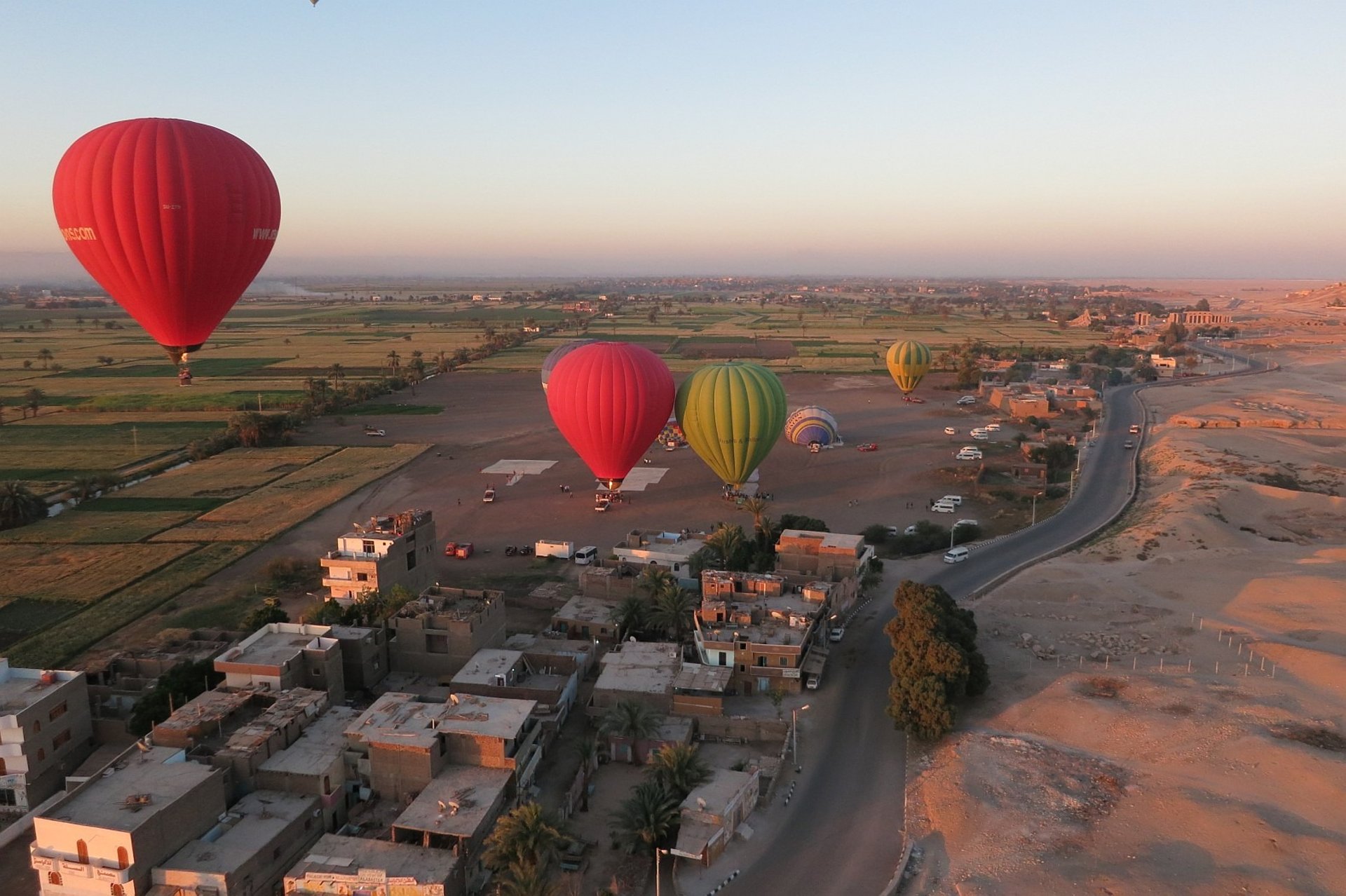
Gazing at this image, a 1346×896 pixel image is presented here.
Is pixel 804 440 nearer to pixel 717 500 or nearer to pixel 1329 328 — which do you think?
pixel 717 500

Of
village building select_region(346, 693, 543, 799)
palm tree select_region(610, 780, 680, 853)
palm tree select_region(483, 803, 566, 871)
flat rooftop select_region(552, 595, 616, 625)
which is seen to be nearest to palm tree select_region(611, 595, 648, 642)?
flat rooftop select_region(552, 595, 616, 625)

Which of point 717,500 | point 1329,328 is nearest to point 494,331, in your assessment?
point 717,500

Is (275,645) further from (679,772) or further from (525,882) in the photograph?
(679,772)

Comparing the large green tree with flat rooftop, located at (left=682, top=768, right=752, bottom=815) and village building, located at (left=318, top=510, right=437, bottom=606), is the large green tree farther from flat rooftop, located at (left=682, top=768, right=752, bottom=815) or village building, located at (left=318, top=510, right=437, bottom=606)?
village building, located at (left=318, top=510, right=437, bottom=606)

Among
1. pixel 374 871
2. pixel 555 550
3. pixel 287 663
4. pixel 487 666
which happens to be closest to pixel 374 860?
pixel 374 871

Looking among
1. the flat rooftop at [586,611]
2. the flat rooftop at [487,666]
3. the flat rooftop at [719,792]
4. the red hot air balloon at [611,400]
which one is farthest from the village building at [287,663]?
the red hot air balloon at [611,400]
